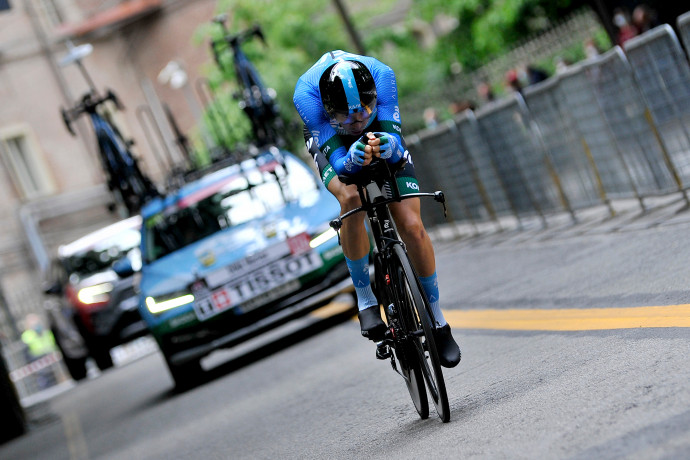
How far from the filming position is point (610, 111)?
488 inches

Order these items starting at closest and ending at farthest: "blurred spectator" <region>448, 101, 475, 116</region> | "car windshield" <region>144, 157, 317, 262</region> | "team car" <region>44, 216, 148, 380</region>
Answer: "car windshield" <region>144, 157, 317, 262</region>
"team car" <region>44, 216, 148, 380</region>
"blurred spectator" <region>448, 101, 475, 116</region>

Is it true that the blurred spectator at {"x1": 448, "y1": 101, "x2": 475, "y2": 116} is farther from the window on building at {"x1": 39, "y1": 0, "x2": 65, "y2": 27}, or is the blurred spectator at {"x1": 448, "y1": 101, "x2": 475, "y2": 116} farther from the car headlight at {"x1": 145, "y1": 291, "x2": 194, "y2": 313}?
the window on building at {"x1": 39, "y1": 0, "x2": 65, "y2": 27}

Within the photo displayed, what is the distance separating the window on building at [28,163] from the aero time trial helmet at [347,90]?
41043 mm

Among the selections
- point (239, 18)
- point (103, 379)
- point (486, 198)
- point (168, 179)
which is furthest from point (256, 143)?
point (239, 18)

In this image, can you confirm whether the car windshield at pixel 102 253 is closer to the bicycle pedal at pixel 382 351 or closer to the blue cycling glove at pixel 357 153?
the bicycle pedal at pixel 382 351

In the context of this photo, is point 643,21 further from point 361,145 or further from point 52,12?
point 52,12

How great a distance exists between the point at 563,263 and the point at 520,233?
14.5ft

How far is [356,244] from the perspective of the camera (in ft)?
22.3

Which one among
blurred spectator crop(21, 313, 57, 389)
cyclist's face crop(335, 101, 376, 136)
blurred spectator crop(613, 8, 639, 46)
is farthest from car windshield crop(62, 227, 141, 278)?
cyclist's face crop(335, 101, 376, 136)

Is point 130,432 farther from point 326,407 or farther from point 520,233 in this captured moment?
point 520,233

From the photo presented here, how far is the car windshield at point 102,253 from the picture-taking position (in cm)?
2025

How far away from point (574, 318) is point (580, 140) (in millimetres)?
5683

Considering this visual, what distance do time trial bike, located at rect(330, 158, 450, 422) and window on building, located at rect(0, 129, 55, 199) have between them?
134 ft

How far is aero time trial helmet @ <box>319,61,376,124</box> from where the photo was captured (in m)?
6.16
